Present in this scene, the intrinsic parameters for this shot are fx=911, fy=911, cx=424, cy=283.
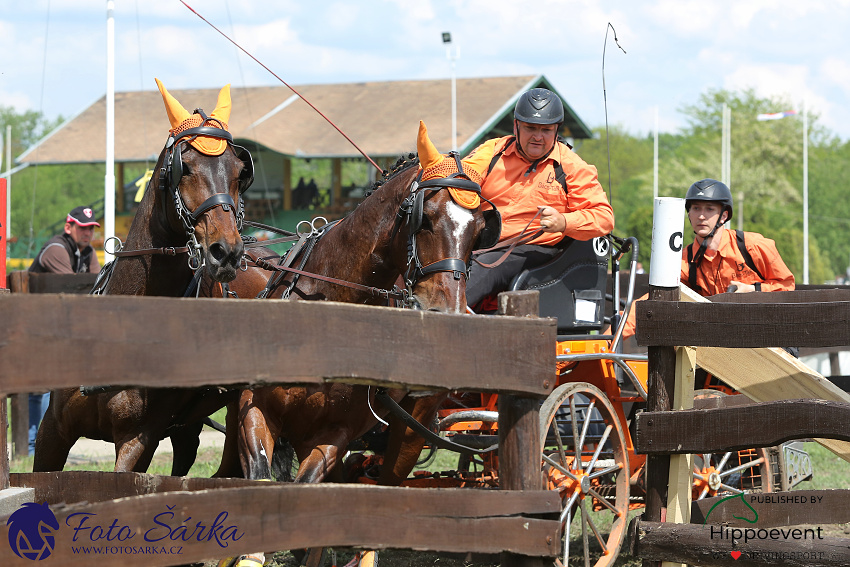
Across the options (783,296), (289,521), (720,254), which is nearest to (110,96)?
(720,254)

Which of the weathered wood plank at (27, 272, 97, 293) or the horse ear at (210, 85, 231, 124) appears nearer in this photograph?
the horse ear at (210, 85, 231, 124)

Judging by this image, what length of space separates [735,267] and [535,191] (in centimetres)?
179

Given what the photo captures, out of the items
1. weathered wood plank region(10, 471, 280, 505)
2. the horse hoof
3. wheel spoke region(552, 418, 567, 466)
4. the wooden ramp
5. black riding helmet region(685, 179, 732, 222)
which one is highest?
black riding helmet region(685, 179, 732, 222)

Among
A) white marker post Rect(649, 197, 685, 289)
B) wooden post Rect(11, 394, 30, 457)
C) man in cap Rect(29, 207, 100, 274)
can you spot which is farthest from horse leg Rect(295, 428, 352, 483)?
man in cap Rect(29, 207, 100, 274)

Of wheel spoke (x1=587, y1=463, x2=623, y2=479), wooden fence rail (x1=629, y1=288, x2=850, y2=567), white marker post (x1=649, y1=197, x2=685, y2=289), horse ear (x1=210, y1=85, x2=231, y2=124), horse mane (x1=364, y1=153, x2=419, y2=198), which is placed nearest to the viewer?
wooden fence rail (x1=629, y1=288, x2=850, y2=567)

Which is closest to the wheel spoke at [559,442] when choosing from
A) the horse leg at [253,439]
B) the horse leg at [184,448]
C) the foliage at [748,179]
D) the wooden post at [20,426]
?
the horse leg at [253,439]

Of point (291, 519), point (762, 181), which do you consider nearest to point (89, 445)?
point (291, 519)

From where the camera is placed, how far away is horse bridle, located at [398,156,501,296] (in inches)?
148

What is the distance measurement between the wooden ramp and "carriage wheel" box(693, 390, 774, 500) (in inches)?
35.9

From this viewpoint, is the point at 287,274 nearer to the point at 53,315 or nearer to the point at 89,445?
the point at 53,315

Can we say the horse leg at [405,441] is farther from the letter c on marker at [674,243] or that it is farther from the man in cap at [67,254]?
the man in cap at [67,254]

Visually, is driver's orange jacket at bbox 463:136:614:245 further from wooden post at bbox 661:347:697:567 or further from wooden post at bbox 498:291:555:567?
wooden post at bbox 498:291:555:567

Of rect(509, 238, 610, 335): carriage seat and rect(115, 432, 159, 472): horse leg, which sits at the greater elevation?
rect(509, 238, 610, 335): carriage seat

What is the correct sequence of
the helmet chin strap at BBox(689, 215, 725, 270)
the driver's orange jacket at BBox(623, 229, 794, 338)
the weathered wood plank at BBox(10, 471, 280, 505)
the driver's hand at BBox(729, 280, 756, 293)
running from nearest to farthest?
1. the weathered wood plank at BBox(10, 471, 280, 505)
2. the driver's hand at BBox(729, 280, 756, 293)
3. the driver's orange jacket at BBox(623, 229, 794, 338)
4. the helmet chin strap at BBox(689, 215, 725, 270)
